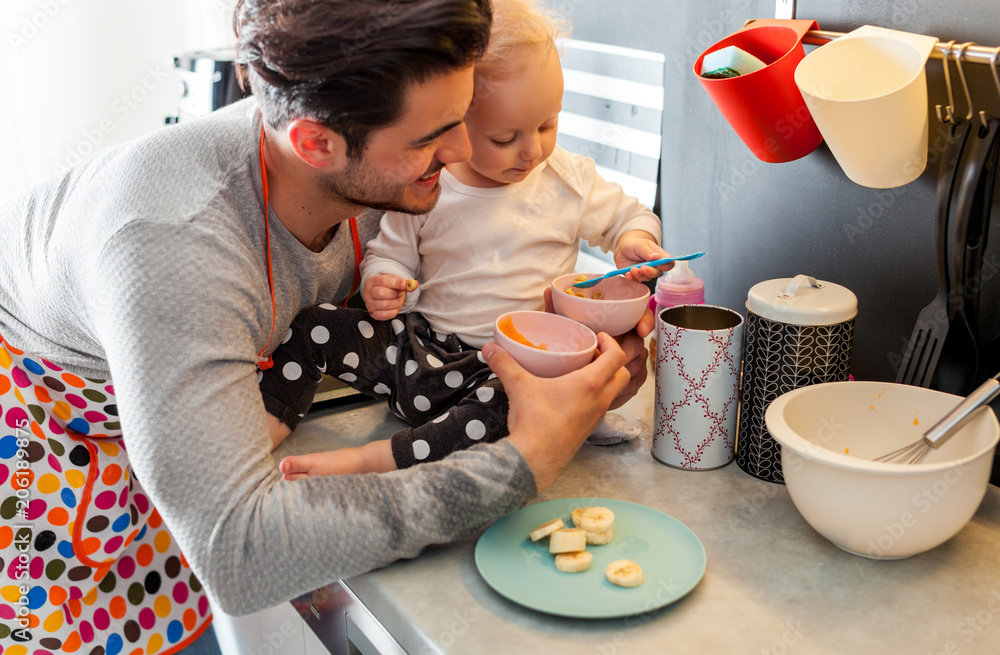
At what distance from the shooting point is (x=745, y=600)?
2.55ft

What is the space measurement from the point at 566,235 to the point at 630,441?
12.2 inches

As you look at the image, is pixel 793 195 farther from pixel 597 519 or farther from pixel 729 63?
pixel 597 519

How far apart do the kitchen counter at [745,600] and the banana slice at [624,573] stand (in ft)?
0.12

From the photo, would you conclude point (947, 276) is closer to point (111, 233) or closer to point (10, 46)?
point (111, 233)

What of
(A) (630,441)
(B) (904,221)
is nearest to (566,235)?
(A) (630,441)

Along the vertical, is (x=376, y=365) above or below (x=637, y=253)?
below

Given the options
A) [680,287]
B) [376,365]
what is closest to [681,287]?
[680,287]

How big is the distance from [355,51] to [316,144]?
0.12m

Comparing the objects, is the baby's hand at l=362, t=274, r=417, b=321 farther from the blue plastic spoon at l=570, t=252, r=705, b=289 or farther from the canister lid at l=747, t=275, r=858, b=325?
the canister lid at l=747, t=275, r=858, b=325

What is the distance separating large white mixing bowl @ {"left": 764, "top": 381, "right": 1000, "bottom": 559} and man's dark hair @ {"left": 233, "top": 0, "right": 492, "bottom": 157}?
0.51 m

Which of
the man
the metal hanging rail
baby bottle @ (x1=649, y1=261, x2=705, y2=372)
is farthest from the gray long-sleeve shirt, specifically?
the metal hanging rail

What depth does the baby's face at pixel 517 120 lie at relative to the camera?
1.04m

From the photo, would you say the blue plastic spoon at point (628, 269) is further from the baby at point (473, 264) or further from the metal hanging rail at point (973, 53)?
the metal hanging rail at point (973, 53)

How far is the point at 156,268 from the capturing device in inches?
31.7
